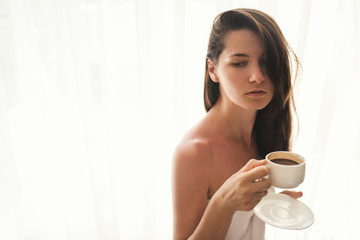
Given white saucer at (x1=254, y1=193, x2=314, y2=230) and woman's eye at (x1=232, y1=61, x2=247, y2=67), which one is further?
woman's eye at (x1=232, y1=61, x2=247, y2=67)

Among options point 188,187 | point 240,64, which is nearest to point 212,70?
point 240,64

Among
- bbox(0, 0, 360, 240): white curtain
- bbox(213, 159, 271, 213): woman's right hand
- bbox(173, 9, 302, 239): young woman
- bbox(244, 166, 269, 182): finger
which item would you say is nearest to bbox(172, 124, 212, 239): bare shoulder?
bbox(173, 9, 302, 239): young woman

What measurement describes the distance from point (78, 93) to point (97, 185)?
0.51 metres

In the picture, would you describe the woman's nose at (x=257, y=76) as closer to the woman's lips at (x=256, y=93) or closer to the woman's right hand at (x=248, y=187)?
the woman's lips at (x=256, y=93)

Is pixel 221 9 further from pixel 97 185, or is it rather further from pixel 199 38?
pixel 97 185

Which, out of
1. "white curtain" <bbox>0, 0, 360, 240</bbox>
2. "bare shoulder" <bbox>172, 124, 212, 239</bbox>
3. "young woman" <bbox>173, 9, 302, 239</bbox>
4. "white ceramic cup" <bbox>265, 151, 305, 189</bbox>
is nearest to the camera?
"white ceramic cup" <bbox>265, 151, 305, 189</bbox>

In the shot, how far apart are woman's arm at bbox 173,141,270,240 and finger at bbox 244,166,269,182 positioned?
0.09 ft

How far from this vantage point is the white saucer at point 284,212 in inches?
32.7

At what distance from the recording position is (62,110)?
1.46m

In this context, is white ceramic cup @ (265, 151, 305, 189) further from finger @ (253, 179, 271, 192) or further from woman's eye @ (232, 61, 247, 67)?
woman's eye @ (232, 61, 247, 67)

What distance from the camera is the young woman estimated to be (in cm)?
90

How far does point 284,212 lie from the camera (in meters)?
0.90

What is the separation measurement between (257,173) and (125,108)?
0.86 metres

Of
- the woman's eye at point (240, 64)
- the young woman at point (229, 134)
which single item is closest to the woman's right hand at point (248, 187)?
the young woman at point (229, 134)
